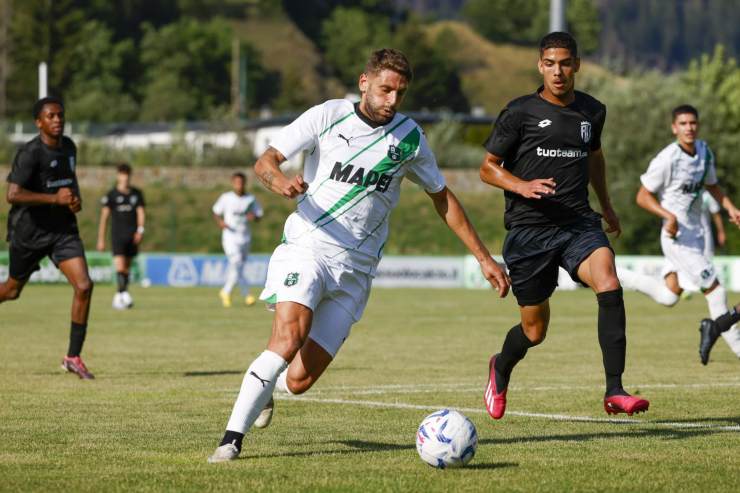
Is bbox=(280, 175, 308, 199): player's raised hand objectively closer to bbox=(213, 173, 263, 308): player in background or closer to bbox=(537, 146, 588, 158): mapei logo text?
bbox=(537, 146, 588, 158): mapei logo text

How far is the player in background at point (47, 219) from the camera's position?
492 inches

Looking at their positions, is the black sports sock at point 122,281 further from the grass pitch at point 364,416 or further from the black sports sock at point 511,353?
the black sports sock at point 511,353

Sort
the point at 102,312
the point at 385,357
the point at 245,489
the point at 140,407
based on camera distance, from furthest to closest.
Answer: the point at 102,312 → the point at 385,357 → the point at 140,407 → the point at 245,489

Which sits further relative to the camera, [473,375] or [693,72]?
[693,72]

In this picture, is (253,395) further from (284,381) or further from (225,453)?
(284,381)

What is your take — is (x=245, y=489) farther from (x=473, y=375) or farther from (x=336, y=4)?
(x=336, y=4)

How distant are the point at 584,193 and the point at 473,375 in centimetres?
431

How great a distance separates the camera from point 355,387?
11969 mm

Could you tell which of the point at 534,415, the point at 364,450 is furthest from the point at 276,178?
the point at 534,415

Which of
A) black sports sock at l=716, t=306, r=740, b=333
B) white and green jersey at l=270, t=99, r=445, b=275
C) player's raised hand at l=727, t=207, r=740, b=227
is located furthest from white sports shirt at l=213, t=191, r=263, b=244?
white and green jersey at l=270, t=99, r=445, b=275

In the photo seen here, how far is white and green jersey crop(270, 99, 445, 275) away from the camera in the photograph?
789 centimetres

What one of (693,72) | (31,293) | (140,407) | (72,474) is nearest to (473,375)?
(140,407)

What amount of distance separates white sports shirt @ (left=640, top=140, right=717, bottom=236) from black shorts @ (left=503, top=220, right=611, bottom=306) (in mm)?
5205

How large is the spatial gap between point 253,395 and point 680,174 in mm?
8002
